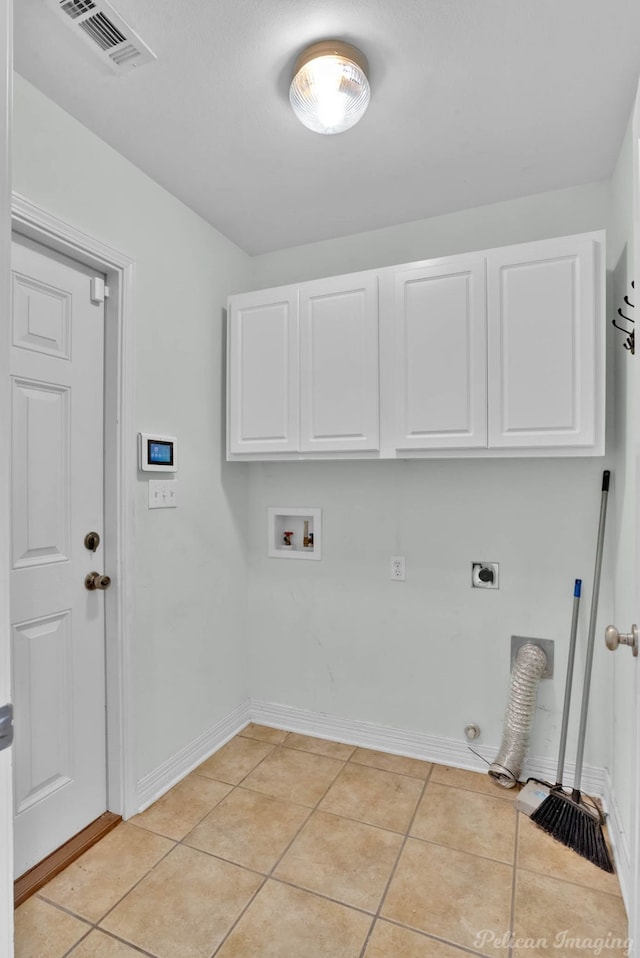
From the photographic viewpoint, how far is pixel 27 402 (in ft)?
5.71

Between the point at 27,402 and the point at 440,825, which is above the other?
the point at 27,402

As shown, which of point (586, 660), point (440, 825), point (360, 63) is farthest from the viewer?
point (586, 660)

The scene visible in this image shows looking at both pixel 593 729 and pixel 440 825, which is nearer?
pixel 440 825

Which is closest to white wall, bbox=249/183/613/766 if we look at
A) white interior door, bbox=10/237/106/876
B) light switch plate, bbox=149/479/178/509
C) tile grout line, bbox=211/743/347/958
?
tile grout line, bbox=211/743/347/958

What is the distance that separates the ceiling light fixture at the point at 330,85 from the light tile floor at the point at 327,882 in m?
2.46

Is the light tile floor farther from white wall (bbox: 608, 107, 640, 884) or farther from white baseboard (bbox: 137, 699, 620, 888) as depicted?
white wall (bbox: 608, 107, 640, 884)

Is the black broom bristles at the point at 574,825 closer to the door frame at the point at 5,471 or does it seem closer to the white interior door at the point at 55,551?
the white interior door at the point at 55,551

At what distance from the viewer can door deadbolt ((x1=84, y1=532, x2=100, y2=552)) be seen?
6.43 ft

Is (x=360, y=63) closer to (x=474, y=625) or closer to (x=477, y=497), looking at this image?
(x=477, y=497)

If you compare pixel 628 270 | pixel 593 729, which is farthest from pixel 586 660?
pixel 628 270

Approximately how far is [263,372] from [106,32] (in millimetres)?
1297

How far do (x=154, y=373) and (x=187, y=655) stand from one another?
1275mm

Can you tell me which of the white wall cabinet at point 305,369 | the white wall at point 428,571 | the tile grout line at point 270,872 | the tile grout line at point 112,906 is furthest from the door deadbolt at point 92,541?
the tile grout line at point 270,872

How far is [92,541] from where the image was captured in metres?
1.98
